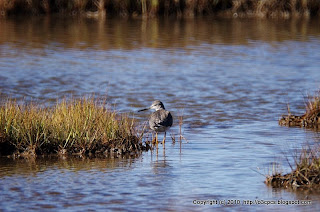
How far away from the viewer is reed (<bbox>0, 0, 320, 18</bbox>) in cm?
3034

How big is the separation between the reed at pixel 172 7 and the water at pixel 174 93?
3.63ft

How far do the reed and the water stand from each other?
3.63 feet

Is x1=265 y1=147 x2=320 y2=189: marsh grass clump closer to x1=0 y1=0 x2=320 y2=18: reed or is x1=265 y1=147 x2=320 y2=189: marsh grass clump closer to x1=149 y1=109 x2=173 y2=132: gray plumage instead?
x1=149 y1=109 x2=173 y2=132: gray plumage

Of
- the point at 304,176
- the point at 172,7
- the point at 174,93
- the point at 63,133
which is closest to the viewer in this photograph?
the point at 304,176

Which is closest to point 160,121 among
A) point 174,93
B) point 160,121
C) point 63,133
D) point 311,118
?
point 160,121

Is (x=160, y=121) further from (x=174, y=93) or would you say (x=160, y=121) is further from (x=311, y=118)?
(x=174, y=93)

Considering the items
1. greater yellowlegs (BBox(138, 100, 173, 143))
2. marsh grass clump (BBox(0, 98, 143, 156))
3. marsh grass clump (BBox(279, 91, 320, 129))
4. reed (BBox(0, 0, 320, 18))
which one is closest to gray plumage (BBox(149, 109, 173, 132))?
greater yellowlegs (BBox(138, 100, 173, 143))

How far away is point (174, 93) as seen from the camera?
1644 cm

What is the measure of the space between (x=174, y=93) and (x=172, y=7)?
15041 mm

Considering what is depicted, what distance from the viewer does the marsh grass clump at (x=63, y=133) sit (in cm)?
990

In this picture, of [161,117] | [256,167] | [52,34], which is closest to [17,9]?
[52,34]

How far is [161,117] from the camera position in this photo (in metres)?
10.8

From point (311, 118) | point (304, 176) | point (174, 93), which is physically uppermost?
point (304, 176)

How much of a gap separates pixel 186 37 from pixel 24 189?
692 inches
